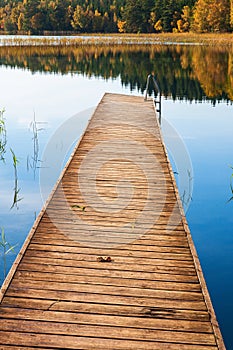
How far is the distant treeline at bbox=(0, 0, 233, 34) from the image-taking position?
177ft

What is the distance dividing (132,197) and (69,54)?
28370 mm

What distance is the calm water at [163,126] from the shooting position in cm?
566

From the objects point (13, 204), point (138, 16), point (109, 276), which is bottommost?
point (13, 204)

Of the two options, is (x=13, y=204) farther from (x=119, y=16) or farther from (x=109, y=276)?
(x=119, y=16)

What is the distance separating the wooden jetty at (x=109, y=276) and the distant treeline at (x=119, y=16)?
50.0 m

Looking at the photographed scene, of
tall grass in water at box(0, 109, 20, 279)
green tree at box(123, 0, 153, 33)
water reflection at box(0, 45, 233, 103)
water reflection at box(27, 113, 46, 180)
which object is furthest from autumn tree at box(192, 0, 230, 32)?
tall grass in water at box(0, 109, 20, 279)

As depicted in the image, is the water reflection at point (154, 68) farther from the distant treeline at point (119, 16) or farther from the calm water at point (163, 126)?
the distant treeline at point (119, 16)

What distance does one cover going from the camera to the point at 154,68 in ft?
77.5

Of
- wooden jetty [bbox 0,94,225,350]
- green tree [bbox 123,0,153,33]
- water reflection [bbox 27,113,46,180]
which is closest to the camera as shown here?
wooden jetty [bbox 0,94,225,350]

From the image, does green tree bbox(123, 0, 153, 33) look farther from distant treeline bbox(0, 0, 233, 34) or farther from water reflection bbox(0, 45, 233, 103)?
water reflection bbox(0, 45, 233, 103)

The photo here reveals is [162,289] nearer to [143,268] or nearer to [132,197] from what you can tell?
[143,268]

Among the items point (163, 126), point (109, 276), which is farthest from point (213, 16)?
point (109, 276)

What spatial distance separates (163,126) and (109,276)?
8.25m

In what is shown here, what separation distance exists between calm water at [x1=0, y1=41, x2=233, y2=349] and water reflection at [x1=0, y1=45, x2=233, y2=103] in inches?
1.8
